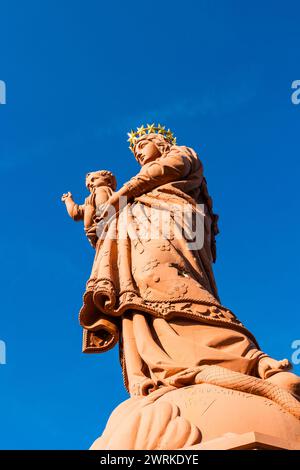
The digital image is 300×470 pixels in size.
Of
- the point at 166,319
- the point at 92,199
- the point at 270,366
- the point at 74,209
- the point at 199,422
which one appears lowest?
the point at 199,422

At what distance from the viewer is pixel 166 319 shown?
25.2 ft

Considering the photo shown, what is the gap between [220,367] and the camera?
6777 millimetres

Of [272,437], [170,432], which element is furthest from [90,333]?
[272,437]

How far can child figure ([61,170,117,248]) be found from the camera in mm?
10333

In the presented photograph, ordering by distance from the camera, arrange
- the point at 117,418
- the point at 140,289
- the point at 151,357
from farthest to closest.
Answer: the point at 140,289 → the point at 151,357 → the point at 117,418

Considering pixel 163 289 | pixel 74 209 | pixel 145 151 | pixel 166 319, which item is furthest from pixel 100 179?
pixel 166 319

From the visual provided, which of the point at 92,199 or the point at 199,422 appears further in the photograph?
the point at 92,199

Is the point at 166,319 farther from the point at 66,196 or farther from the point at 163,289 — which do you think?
the point at 66,196

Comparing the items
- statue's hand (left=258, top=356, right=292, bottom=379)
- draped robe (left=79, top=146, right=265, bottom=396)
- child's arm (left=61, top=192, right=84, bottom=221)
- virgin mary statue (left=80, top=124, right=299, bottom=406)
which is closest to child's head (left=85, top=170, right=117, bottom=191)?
child's arm (left=61, top=192, right=84, bottom=221)

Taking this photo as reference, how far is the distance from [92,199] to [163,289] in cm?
316

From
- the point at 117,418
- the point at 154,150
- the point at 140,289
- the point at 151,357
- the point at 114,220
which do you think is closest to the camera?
the point at 117,418

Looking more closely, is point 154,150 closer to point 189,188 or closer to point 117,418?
point 189,188

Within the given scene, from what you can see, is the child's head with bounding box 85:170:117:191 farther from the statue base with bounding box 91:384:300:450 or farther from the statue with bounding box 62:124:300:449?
the statue base with bounding box 91:384:300:450
